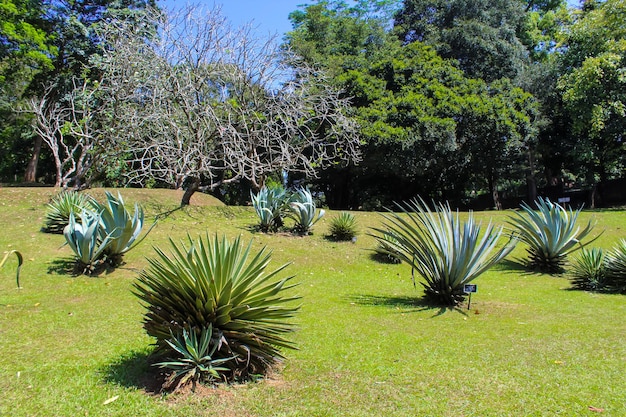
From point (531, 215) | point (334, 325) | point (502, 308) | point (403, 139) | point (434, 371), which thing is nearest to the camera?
point (434, 371)

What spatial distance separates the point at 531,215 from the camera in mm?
12539

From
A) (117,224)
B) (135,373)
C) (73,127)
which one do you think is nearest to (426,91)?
(73,127)

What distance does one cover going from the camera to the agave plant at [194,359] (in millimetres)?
4273

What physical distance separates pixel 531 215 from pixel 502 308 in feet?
16.8

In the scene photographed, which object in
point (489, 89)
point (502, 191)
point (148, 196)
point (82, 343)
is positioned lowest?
point (82, 343)

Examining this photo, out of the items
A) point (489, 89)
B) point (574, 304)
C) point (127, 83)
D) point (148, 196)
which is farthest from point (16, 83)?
point (574, 304)

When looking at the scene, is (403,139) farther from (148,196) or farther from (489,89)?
(148,196)

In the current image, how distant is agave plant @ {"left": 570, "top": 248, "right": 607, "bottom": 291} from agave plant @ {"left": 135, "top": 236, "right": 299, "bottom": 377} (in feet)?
27.7

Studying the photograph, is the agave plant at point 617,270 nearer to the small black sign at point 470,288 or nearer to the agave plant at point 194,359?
the small black sign at point 470,288

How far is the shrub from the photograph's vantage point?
14112mm

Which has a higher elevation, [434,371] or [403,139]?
[403,139]

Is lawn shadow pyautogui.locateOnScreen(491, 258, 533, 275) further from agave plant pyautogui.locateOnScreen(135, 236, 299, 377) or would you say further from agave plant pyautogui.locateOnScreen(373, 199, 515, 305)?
agave plant pyautogui.locateOnScreen(135, 236, 299, 377)

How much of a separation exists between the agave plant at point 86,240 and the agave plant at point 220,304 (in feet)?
16.5

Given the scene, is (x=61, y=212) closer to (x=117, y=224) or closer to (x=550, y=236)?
(x=117, y=224)
